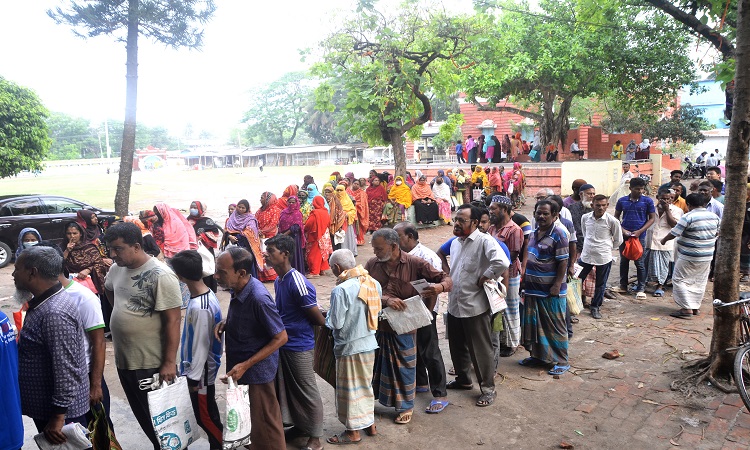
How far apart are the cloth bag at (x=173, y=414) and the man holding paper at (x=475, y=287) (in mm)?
2258

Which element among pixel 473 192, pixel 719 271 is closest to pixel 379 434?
pixel 719 271

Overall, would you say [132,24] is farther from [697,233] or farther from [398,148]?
[697,233]

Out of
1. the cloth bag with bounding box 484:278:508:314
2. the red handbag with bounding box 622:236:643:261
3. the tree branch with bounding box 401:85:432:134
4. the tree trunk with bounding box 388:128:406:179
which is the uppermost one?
the tree branch with bounding box 401:85:432:134

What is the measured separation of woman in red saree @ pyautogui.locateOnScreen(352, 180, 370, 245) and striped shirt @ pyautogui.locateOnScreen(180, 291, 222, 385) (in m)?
8.61

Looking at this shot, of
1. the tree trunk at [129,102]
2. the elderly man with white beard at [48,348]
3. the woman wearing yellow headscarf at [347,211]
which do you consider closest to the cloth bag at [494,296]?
the elderly man with white beard at [48,348]

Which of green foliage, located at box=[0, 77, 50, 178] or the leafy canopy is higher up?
the leafy canopy

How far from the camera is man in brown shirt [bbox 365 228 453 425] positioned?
4.30 m

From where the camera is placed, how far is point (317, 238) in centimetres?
968

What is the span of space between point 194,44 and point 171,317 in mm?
11399

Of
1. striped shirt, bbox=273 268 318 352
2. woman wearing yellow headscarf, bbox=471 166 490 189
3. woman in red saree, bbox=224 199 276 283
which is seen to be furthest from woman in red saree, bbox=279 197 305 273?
woman wearing yellow headscarf, bbox=471 166 490 189

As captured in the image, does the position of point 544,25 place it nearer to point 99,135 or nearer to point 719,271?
point 719,271

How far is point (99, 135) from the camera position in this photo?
7331 centimetres

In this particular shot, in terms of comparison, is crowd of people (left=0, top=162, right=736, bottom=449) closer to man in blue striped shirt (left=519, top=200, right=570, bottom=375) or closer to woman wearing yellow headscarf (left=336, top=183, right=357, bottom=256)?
man in blue striped shirt (left=519, top=200, right=570, bottom=375)

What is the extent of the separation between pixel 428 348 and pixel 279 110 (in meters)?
66.2
